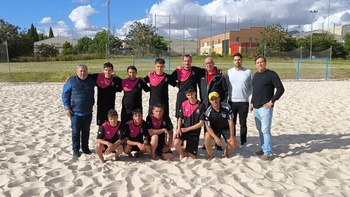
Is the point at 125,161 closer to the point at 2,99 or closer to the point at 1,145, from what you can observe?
the point at 1,145

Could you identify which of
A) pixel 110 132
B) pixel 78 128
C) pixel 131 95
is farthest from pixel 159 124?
pixel 78 128

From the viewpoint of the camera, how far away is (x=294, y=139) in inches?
253

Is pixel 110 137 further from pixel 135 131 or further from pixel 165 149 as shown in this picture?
pixel 165 149

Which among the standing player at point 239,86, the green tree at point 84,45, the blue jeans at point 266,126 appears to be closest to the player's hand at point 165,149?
the standing player at point 239,86

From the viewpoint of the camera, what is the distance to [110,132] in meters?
4.86

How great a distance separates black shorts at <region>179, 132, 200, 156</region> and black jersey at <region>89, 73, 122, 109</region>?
124 cm

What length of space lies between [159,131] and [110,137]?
721 millimetres

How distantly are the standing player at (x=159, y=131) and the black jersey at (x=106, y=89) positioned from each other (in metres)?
0.67

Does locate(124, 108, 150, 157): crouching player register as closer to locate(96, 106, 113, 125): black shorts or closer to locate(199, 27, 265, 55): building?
locate(96, 106, 113, 125): black shorts

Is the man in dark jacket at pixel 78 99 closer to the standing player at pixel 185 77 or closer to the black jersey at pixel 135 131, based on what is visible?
the black jersey at pixel 135 131

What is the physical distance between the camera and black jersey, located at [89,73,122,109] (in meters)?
5.16

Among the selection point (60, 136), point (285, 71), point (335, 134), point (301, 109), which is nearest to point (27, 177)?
point (60, 136)

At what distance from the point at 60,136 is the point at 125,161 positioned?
2.12 m

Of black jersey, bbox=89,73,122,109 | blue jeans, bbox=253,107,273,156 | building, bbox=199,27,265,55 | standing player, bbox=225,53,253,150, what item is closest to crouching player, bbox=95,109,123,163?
black jersey, bbox=89,73,122,109
